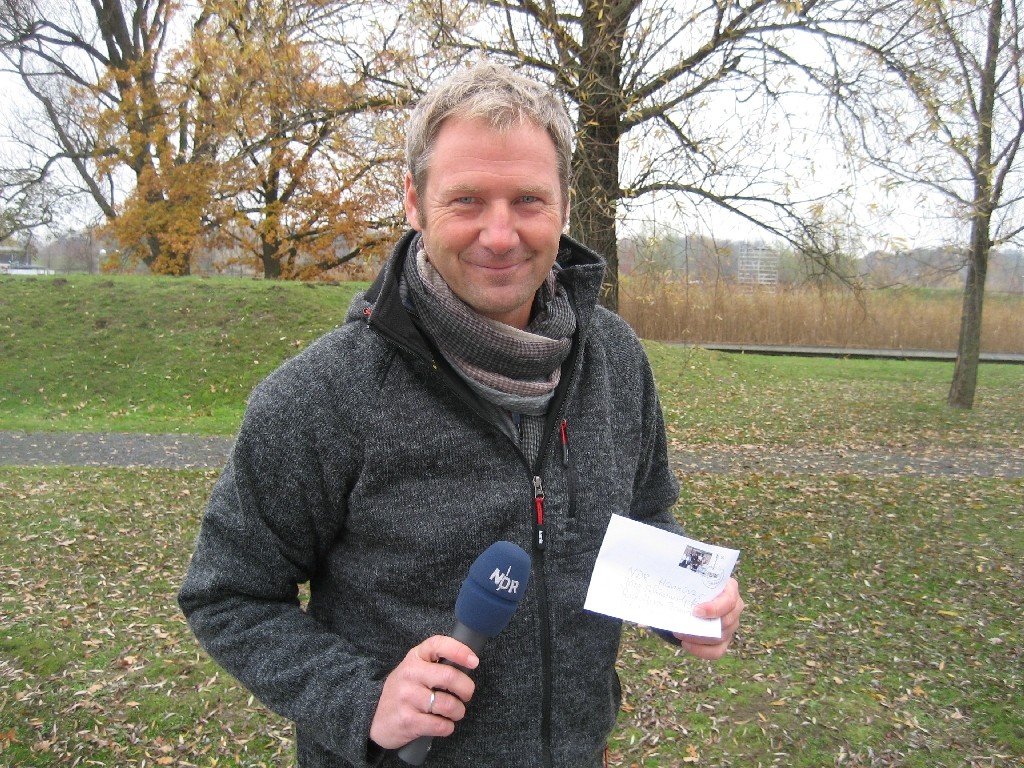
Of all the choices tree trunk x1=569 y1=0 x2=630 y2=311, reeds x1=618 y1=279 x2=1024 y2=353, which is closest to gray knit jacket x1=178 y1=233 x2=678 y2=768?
tree trunk x1=569 y1=0 x2=630 y2=311

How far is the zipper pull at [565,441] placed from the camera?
1.78 meters

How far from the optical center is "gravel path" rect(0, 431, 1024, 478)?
10.6 m

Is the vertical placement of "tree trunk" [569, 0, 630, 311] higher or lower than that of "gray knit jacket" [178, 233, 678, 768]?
higher

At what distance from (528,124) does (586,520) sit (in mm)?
843

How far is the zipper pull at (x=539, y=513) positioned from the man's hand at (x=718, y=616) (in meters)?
0.39

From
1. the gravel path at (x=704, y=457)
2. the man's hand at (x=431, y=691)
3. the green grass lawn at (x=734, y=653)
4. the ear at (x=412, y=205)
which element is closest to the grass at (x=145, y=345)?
the gravel path at (x=704, y=457)

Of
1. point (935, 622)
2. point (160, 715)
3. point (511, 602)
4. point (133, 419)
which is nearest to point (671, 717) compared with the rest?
point (935, 622)

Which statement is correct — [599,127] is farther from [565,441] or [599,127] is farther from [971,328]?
[971,328]

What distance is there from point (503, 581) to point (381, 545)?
307mm

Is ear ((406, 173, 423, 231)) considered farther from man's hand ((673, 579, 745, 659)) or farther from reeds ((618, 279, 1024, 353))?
reeds ((618, 279, 1024, 353))

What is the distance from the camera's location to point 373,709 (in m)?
1.49

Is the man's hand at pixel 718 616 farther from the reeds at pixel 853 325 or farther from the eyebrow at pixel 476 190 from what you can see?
the reeds at pixel 853 325

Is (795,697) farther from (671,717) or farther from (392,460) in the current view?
(392,460)

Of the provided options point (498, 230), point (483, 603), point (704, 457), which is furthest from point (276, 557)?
Result: point (704, 457)
